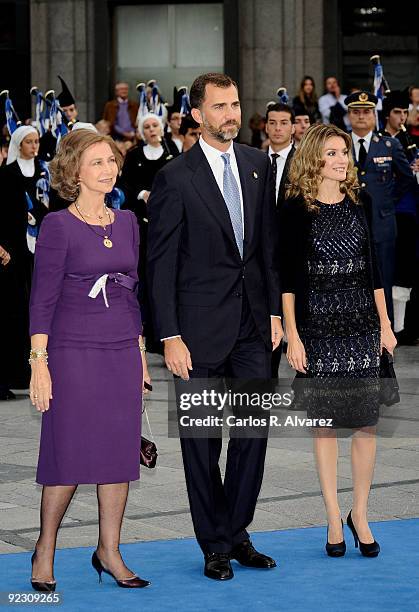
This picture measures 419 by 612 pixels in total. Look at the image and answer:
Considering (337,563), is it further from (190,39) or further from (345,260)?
(190,39)

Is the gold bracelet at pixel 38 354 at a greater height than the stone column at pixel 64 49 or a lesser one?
lesser

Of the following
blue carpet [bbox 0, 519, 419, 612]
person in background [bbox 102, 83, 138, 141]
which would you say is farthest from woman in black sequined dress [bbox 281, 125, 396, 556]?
person in background [bbox 102, 83, 138, 141]

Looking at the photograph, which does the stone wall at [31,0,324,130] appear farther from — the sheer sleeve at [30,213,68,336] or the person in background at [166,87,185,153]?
the sheer sleeve at [30,213,68,336]

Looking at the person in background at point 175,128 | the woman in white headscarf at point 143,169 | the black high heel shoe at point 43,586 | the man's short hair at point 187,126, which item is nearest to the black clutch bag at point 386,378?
the black high heel shoe at point 43,586

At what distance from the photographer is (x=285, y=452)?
9.43 m

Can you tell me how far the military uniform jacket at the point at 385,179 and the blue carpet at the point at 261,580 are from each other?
656 centimetres

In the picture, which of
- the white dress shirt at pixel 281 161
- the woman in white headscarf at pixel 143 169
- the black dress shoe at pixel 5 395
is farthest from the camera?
the woman in white headscarf at pixel 143 169

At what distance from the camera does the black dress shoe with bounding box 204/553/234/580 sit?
6.41m

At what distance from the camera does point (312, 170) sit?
686 centimetres

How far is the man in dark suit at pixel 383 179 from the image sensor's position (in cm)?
1316

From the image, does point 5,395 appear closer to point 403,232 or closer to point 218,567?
point 403,232

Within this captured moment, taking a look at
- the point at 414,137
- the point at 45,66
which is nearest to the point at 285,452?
the point at 414,137

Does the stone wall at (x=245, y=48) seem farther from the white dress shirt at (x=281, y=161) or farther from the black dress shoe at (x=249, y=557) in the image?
the black dress shoe at (x=249, y=557)

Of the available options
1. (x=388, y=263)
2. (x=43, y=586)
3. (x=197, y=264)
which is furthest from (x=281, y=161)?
(x=43, y=586)
